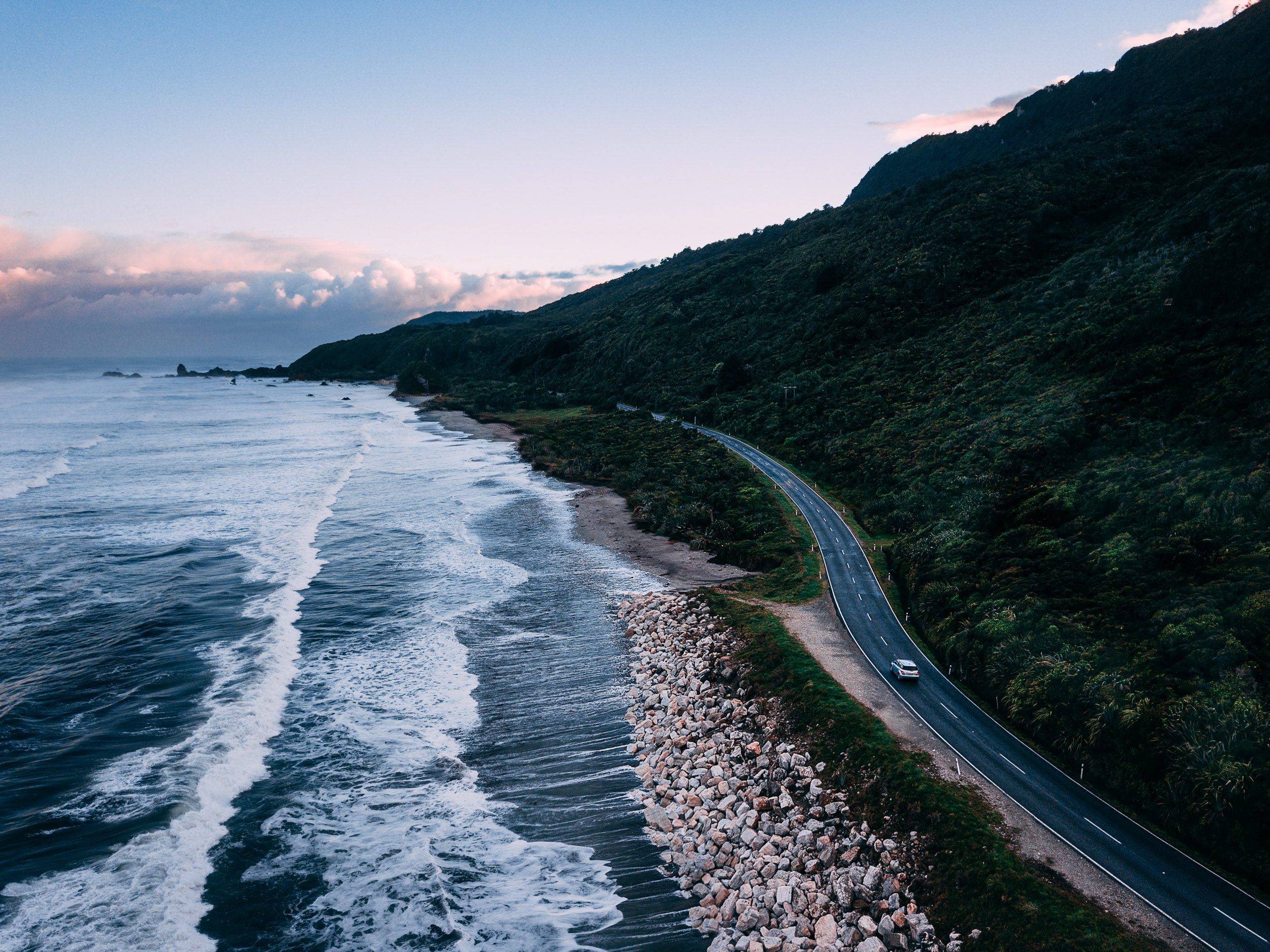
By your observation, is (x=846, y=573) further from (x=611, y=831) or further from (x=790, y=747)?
(x=611, y=831)

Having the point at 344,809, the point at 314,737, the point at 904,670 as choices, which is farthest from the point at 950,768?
the point at 314,737

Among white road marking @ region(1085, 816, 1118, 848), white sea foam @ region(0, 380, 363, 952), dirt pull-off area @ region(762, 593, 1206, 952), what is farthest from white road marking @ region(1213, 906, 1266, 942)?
white sea foam @ region(0, 380, 363, 952)

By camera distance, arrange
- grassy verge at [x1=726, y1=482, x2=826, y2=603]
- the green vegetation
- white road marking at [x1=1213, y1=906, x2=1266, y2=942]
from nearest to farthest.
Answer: white road marking at [x1=1213, y1=906, x2=1266, y2=942] → grassy verge at [x1=726, y1=482, x2=826, y2=603] → the green vegetation

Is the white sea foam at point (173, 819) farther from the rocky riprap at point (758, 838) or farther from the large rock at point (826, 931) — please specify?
the large rock at point (826, 931)

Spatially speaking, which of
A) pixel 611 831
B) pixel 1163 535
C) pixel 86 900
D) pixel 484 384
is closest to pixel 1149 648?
pixel 1163 535

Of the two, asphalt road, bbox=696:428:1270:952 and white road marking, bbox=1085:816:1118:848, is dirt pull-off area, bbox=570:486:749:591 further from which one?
white road marking, bbox=1085:816:1118:848

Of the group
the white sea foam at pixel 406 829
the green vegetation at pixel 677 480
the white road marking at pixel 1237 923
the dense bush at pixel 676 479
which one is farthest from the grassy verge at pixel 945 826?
the dense bush at pixel 676 479
